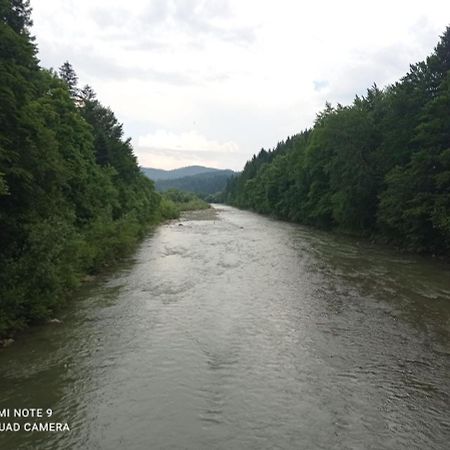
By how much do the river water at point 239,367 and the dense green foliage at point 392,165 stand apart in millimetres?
10152

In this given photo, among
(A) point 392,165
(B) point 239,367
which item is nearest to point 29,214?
(B) point 239,367

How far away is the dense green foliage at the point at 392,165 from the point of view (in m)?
28.6

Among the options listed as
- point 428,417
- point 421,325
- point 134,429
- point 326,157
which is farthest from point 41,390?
point 326,157

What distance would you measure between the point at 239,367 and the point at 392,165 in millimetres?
30892

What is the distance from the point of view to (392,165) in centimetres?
3712

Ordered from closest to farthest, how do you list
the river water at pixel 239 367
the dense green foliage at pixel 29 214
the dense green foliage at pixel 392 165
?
the river water at pixel 239 367 < the dense green foliage at pixel 29 214 < the dense green foliage at pixel 392 165

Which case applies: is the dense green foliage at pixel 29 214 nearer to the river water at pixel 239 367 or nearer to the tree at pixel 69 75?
Answer: the river water at pixel 239 367

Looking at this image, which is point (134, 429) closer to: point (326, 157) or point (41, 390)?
point (41, 390)

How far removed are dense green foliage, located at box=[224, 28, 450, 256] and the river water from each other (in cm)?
1015

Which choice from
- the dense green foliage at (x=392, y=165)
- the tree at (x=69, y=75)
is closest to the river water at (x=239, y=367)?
the dense green foliage at (x=392, y=165)

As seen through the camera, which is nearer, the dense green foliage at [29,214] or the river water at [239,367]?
the river water at [239,367]

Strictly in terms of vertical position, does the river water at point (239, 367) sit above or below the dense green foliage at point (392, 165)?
below

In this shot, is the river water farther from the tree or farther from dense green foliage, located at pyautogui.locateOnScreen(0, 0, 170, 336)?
the tree

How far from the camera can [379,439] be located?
315 inches
